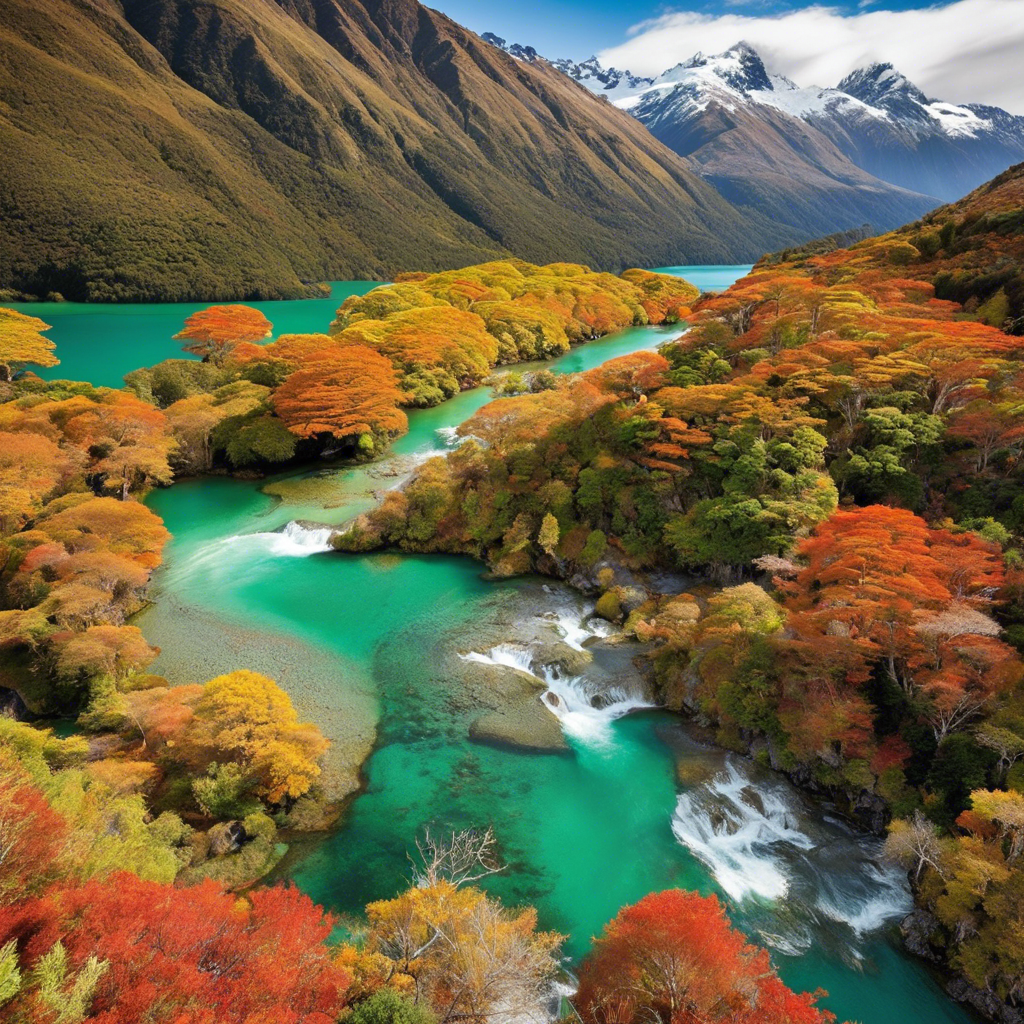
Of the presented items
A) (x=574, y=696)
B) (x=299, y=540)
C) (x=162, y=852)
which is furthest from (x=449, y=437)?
(x=162, y=852)

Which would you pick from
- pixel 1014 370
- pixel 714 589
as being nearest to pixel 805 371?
pixel 1014 370

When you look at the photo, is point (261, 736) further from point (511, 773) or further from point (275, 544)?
point (275, 544)

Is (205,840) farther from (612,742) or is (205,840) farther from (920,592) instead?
(920,592)

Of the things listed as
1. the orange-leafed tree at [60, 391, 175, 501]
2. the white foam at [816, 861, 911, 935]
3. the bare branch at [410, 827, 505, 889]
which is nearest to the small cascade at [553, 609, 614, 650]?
the bare branch at [410, 827, 505, 889]

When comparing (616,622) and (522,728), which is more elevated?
(616,622)

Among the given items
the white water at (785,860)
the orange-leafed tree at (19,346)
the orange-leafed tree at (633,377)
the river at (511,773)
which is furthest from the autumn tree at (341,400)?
the white water at (785,860)
